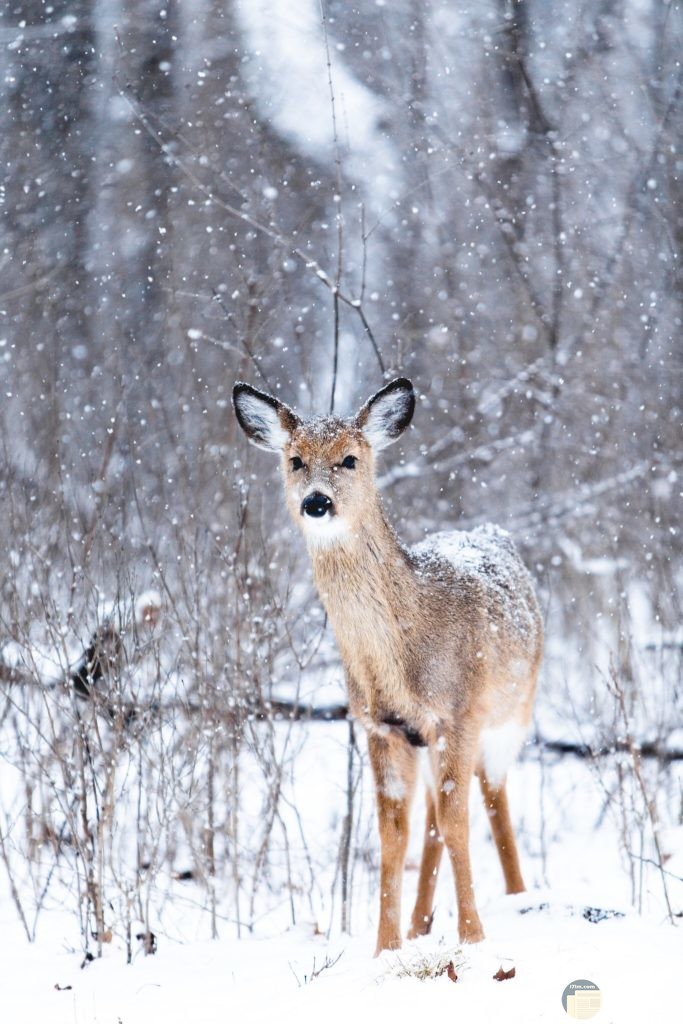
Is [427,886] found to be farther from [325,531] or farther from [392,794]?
[325,531]

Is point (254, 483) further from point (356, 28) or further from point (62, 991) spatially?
point (356, 28)

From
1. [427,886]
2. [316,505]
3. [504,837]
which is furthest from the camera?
[504,837]

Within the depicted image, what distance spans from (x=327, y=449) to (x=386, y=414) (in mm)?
458

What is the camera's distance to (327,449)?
205 inches

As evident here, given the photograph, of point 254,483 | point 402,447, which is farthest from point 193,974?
point 402,447

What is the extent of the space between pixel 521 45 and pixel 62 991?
12604mm

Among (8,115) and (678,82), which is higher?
(8,115)

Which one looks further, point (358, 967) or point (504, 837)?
point (504, 837)

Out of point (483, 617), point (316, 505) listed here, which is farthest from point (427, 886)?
point (316, 505)

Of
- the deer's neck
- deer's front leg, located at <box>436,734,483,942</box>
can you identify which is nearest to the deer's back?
the deer's neck

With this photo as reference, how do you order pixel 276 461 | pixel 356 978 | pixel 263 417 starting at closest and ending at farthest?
pixel 356 978 → pixel 263 417 → pixel 276 461

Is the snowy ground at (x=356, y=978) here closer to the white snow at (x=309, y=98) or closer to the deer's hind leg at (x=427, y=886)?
the deer's hind leg at (x=427, y=886)

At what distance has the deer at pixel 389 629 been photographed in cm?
508

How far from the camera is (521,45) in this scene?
45.4ft
